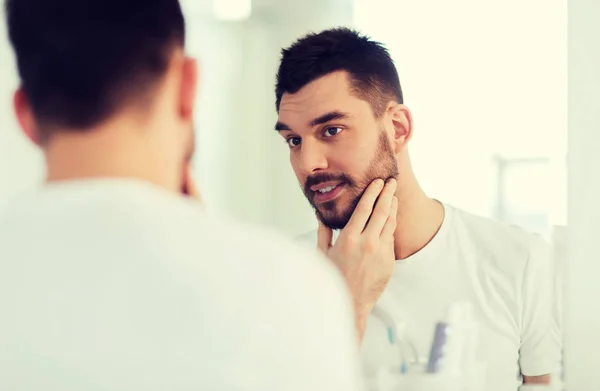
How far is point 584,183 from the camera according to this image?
127 cm

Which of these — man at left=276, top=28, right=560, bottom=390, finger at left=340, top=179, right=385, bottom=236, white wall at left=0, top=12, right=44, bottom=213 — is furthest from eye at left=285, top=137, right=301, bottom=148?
white wall at left=0, top=12, right=44, bottom=213

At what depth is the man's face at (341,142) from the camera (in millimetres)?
1208

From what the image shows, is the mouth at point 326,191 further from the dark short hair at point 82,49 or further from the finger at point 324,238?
the dark short hair at point 82,49

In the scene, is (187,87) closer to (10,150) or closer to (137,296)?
(137,296)

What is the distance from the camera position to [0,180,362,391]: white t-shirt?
0.61 m

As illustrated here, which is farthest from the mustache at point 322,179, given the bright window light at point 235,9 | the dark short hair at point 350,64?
the bright window light at point 235,9

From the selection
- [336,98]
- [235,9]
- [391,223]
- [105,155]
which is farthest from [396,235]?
[105,155]

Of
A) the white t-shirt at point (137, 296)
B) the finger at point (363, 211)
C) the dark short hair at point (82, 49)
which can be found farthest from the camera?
the finger at point (363, 211)

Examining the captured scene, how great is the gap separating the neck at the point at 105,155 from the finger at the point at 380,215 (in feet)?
1.78

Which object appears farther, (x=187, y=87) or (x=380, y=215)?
(x=380, y=215)

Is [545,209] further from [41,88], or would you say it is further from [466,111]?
[41,88]

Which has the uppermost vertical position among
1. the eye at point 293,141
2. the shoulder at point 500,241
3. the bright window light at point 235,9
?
the bright window light at point 235,9

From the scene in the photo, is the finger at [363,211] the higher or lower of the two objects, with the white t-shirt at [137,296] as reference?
higher

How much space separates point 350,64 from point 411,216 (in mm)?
269
